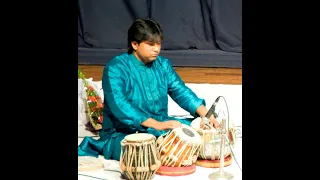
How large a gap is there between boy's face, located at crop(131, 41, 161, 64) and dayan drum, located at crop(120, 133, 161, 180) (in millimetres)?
606

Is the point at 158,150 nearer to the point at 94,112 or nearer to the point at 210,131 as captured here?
the point at 210,131

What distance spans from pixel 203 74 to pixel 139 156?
3.05 metres

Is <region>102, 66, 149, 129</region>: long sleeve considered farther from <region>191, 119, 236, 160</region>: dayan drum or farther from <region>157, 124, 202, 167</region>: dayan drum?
<region>191, 119, 236, 160</region>: dayan drum

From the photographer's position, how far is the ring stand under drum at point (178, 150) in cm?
263

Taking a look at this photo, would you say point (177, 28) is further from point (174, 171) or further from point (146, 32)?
point (174, 171)

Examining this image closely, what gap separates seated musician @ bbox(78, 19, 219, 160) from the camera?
2.83 metres

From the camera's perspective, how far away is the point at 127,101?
2.87 meters

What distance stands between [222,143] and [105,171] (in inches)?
24.9

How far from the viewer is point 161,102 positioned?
3039mm

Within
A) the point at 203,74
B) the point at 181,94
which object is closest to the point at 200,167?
the point at 181,94

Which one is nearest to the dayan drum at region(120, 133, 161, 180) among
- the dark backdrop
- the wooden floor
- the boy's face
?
the boy's face

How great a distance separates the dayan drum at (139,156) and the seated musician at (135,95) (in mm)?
354

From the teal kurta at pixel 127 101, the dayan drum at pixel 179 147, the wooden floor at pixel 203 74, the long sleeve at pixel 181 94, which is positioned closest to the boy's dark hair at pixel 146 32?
the teal kurta at pixel 127 101
